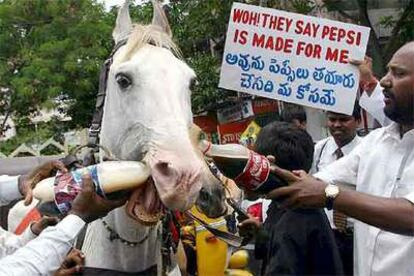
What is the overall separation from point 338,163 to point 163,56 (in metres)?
0.95

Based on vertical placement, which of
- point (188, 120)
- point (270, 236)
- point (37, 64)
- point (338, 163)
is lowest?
point (37, 64)

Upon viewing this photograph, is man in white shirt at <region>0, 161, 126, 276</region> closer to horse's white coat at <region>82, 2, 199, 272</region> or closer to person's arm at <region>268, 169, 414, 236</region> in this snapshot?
horse's white coat at <region>82, 2, 199, 272</region>

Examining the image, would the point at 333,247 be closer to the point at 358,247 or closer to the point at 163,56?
the point at 358,247

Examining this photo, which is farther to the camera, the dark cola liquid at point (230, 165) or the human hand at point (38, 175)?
the human hand at point (38, 175)

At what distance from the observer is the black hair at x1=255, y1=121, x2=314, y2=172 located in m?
3.15

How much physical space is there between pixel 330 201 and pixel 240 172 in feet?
1.09

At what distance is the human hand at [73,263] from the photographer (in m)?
2.94

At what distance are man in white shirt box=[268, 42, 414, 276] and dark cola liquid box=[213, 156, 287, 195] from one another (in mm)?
29

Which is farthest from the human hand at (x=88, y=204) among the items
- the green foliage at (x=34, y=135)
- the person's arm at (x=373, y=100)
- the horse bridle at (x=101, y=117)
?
the green foliage at (x=34, y=135)

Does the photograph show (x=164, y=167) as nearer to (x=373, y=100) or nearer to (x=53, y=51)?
(x=373, y=100)

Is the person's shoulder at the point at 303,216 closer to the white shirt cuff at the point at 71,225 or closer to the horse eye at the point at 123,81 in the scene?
the horse eye at the point at 123,81

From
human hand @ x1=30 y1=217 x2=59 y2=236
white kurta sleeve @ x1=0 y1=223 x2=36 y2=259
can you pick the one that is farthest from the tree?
human hand @ x1=30 y1=217 x2=59 y2=236

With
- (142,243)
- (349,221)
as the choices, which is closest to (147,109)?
(142,243)

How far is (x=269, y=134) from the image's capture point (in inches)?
128
